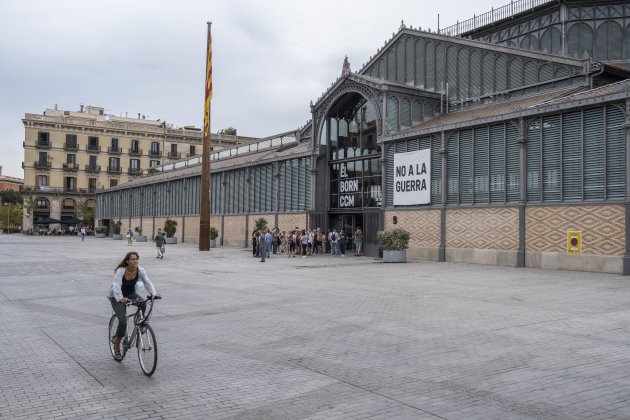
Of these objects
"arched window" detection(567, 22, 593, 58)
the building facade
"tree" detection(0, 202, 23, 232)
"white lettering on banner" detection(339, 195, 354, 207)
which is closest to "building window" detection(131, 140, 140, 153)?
"tree" detection(0, 202, 23, 232)

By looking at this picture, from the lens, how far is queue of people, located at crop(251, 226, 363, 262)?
32812 mm

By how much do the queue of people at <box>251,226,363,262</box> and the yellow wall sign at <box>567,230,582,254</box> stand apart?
12939 millimetres

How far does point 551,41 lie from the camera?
109 feet

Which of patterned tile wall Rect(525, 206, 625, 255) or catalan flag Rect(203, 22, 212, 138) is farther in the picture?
catalan flag Rect(203, 22, 212, 138)

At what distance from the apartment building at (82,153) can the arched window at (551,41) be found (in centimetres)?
6554

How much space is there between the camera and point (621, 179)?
68.9 ft

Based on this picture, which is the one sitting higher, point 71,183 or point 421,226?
point 71,183

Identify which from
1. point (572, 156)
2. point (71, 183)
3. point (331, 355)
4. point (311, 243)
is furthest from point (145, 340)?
point (71, 183)

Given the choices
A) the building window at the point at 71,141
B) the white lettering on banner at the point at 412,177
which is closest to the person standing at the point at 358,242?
the white lettering on banner at the point at 412,177

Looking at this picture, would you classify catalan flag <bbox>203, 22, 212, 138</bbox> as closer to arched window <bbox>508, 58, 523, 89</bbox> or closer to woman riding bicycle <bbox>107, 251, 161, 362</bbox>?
arched window <bbox>508, 58, 523, 89</bbox>

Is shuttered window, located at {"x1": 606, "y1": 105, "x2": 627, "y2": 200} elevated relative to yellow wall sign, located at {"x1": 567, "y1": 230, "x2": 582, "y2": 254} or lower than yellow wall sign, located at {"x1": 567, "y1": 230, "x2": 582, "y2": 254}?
elevated

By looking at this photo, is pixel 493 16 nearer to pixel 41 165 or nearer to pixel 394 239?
pixel 394 239

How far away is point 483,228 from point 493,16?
1759cm

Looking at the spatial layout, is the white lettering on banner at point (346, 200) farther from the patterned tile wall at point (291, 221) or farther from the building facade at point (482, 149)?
the patterned tile wall at point (291, 221)
